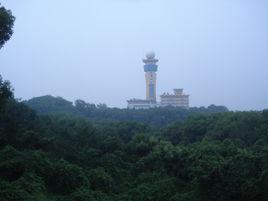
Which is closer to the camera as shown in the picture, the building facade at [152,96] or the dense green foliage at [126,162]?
the dense green foliage at [126,162]

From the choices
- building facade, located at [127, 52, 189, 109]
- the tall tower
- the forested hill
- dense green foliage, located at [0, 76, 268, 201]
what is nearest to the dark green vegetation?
dense green foliage, located at [0, 76, 268, 201]

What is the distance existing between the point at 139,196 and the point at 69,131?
955 centimetres

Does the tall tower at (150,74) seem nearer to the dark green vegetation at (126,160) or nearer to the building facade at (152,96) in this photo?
the building facade at (152,96)

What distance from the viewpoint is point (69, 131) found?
26.3 metres

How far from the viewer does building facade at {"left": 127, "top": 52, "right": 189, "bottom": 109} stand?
86062mm

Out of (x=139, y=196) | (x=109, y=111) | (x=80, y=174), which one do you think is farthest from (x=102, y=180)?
(x=109, y=111)

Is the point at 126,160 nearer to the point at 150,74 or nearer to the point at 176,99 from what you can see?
the point at 176,99

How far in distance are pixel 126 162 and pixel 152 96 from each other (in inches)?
2651

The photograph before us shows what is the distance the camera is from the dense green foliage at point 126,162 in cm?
1730

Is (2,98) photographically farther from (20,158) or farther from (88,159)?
(88,159)

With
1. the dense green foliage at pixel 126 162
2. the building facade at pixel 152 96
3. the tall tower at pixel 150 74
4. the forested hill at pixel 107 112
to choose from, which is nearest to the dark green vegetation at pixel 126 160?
the dense green foliage at pixel 126 162

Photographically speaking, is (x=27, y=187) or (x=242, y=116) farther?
(x=242, y=116)

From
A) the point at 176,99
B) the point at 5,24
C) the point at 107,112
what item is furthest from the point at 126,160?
the point at 176,99

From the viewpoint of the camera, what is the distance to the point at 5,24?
1280 cm
